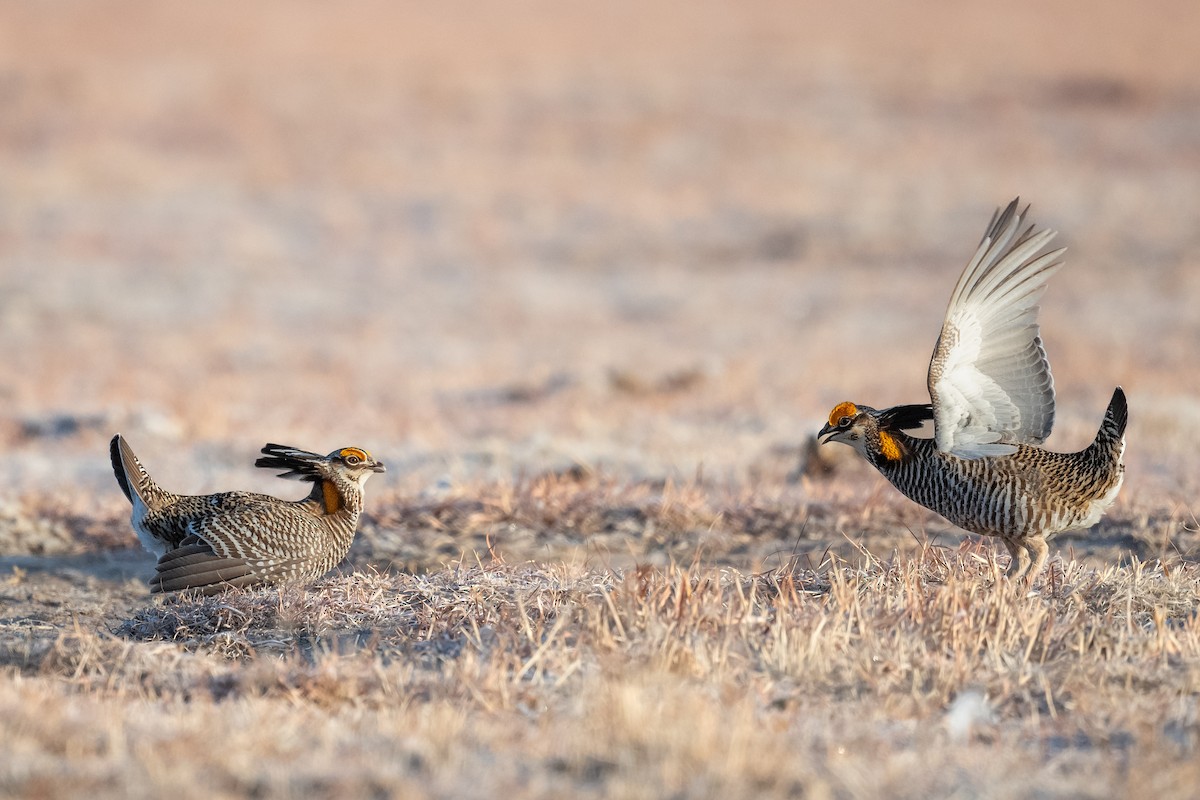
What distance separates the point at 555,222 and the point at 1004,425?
61.6ft

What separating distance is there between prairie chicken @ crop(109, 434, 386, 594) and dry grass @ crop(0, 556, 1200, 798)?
190mm

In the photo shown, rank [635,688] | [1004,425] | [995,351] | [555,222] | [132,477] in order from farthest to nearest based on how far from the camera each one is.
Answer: [555,222] < [132,477] < [1004,425] < [995,351] < [635,688]

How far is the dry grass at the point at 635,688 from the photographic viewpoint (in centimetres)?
378

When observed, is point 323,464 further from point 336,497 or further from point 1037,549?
point 1037,549

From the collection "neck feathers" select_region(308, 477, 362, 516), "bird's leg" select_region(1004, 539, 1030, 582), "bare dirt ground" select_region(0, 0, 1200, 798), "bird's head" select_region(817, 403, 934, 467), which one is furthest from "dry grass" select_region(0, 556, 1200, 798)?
"neck feathers" select_region(308, 477, 362, 516)

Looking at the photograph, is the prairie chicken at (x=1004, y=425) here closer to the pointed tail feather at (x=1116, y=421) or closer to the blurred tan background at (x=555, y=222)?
the pointed tail feather at (x=1116, y=421)

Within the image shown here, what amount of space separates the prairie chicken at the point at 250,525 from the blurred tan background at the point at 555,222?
74.6 inches

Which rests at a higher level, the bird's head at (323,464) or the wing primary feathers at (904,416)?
the wing primary feathers at (904,416)

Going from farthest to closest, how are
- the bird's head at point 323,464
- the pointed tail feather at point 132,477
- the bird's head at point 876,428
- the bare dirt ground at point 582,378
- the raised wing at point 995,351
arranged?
the bird's head at point 323,464
the pointed tail feather at point 132,477
the bird's head at point 876,428
the raised wing at point 995,351
the bare dirt ground at point 582,378


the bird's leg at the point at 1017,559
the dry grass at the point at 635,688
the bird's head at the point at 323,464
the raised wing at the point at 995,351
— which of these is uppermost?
the raised wing at the point at 995,351

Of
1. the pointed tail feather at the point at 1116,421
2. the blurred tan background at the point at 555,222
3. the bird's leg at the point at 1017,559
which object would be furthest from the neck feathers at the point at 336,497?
the pointed tail feather at the point at 1116,421

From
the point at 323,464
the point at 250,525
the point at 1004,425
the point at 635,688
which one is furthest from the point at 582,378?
the point at 635,688

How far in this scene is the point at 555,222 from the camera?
24.2 meters

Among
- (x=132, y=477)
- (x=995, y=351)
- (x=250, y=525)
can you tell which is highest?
(x=995, y=351)
